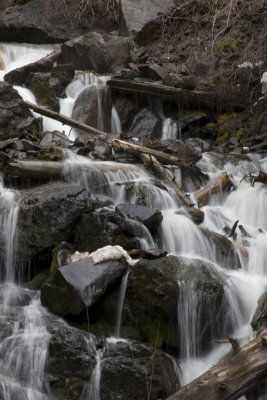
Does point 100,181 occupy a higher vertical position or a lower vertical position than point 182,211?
higher

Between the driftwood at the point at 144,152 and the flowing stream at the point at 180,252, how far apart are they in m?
0.51

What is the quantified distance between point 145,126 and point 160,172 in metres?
2.97

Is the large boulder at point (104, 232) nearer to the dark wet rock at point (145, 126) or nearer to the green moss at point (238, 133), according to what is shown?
the dark wet rock at point (145, 126)

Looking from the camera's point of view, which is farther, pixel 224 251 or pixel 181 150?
pixel 181 150

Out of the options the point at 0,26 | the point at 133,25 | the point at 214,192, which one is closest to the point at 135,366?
the point at 214,192

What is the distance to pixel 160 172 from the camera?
818 centimetres

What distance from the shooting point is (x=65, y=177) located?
290 inches

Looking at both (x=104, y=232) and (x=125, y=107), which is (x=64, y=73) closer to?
(x=125, y=107)

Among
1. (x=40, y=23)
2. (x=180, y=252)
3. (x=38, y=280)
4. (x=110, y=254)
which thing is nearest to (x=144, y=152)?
(x=180, y=252)

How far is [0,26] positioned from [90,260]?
460 inches

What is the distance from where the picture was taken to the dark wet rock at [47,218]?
20.3 ft

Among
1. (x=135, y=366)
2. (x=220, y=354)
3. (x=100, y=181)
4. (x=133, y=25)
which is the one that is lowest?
(x=220, y=354)

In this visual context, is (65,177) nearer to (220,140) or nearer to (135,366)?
(135,366)

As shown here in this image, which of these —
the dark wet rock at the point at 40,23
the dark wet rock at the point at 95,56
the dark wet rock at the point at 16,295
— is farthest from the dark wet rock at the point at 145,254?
the dark wet rock at the point at 40,23
